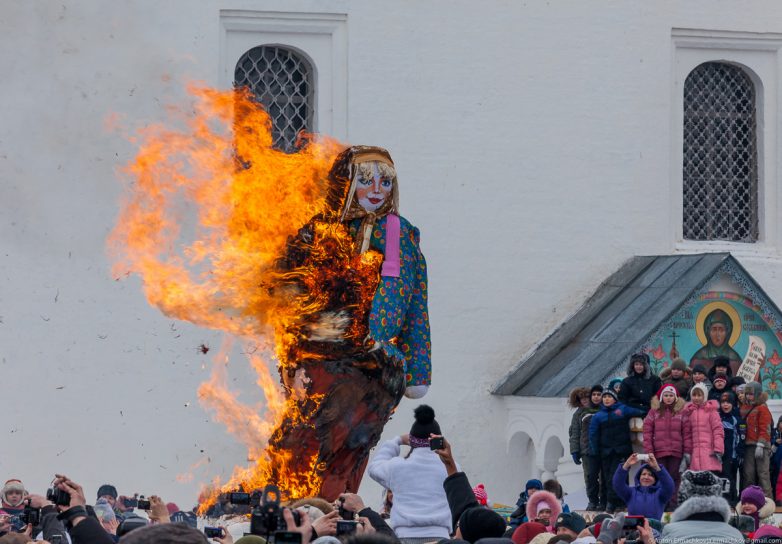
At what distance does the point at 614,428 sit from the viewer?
17438mm

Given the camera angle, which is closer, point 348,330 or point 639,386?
point 348,330

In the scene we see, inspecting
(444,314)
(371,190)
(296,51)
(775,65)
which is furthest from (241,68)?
(371,190)

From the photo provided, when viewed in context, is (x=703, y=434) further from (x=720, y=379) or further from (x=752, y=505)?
(x=752, y=505)

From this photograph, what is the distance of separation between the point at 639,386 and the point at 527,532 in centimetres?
603

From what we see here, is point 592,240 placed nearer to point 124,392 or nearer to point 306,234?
point 124,392

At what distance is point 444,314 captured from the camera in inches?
818

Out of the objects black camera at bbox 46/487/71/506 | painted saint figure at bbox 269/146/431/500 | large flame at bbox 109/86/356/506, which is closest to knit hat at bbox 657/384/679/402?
large flame at bbox 109/86/356/506

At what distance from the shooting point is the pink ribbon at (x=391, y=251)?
13188 mm

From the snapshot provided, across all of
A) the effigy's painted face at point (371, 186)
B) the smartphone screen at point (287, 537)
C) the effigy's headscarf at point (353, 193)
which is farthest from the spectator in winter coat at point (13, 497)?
the smartphone screen at point (287, 537)

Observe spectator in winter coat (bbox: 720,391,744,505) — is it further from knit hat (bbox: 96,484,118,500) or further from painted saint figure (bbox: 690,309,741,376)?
knit hat (bbox: 96,484,118,500)

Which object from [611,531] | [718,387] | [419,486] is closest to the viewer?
[611,531]

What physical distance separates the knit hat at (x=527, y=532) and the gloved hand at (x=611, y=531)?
219 centimetres

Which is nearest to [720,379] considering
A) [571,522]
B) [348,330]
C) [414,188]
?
[414,188]

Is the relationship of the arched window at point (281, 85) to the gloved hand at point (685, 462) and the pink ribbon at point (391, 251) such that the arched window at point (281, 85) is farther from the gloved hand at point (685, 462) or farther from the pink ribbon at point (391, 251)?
the pink ribbon at point (391, 251)
